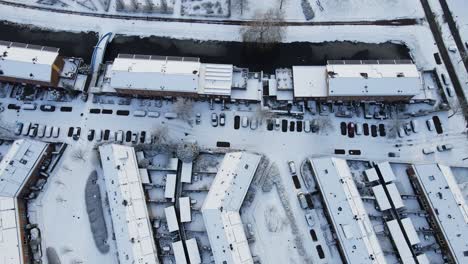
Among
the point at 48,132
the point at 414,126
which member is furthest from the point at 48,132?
the point at 414,126

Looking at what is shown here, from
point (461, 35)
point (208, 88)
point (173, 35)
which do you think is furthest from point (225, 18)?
point (461, 35)

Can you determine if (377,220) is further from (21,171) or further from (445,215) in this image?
(21,171)

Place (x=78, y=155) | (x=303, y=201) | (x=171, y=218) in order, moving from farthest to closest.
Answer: (x=78, y=155) → (x=303, y=201) → (x=171, y=218)

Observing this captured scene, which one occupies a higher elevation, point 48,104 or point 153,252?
point 48,104

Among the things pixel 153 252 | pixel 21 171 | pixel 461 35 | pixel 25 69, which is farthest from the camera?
pixel 461 35

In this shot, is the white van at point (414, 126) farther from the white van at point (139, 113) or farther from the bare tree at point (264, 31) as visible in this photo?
the white van at point (139, 113)

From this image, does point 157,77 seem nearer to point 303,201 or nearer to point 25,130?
point 25,130
